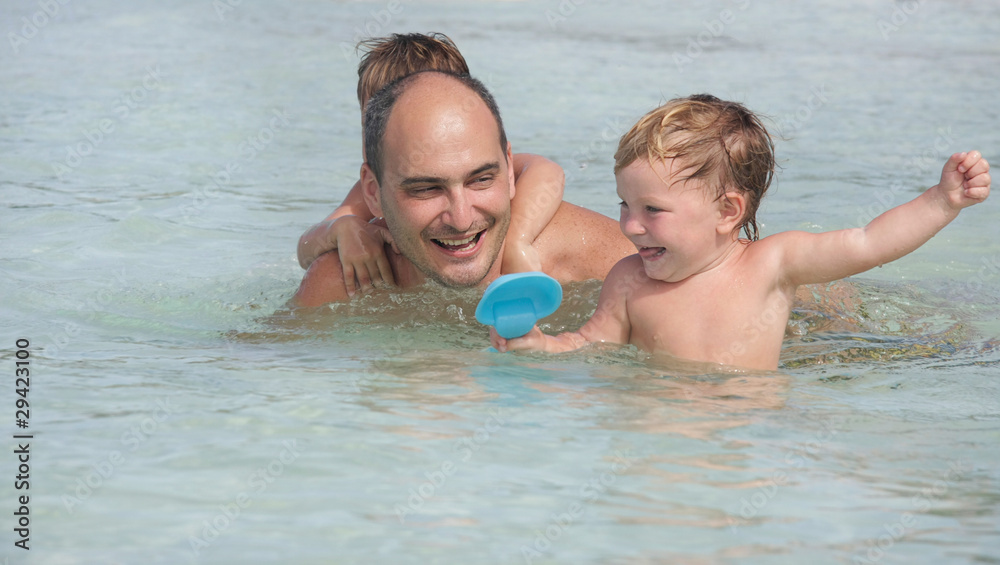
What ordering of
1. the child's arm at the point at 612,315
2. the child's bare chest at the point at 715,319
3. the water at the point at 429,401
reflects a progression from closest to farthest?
the water at the point at 429,401 < the child's bare chest at the point at 715,319 < the child's arm at the point at 612,315

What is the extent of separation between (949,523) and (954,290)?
3.35 m

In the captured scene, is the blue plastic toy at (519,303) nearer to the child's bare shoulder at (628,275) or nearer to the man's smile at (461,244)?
the child's bare shoulder at (628,275)

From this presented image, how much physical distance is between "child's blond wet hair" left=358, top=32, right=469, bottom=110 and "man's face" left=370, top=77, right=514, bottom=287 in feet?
2.53

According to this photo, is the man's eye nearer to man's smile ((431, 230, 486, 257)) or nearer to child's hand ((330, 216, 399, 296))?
man's smile ((431, 230, 486, 257))

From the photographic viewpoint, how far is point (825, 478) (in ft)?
8.38

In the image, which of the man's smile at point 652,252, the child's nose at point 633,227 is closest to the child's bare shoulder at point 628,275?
the man's smile at point 652,252

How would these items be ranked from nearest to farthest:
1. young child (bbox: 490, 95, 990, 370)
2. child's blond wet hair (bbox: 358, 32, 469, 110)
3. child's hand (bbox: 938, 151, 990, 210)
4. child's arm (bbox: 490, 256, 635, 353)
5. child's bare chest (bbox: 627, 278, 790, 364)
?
child's hand (bbox: 938, 151, 990, 210) < young child (bbox: 490, 95, 990, 370) < child's bare chest (bbox: 627, 278, 790, 364) < child's arm (bbox: 490, 256, 635, 353) < child's blond wet hair (bbox: 358, 32, 469, 110)

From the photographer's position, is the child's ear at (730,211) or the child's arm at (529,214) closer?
the child's ear at (730,211)

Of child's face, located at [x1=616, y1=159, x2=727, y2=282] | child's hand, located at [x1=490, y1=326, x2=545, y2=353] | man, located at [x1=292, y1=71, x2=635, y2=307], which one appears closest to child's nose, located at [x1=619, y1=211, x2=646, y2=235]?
child's face, located at [x1=616, y1=159, x2=727, y2=282]

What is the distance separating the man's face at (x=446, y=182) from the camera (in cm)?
386

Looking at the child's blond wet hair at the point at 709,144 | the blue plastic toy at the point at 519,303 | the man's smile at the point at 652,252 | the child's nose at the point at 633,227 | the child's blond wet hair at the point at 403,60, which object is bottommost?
the blue plastic toy at the point at 519,303

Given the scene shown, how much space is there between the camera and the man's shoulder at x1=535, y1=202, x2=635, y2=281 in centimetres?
453

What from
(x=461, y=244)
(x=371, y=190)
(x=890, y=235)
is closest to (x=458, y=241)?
(x=461, y=244)

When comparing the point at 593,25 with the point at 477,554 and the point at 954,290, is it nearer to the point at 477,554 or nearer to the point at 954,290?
the point at 954,290
